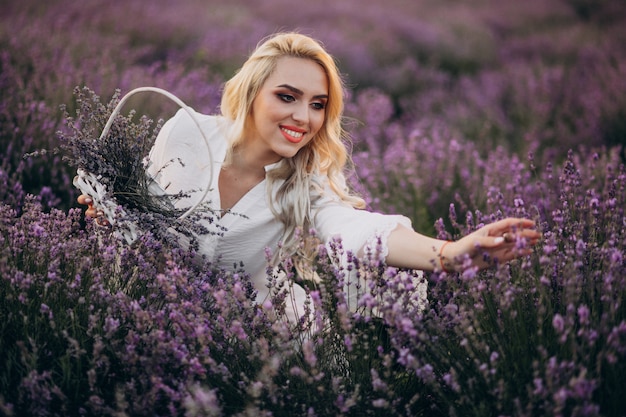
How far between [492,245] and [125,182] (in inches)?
49.7

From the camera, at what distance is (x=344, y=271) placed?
2.05m

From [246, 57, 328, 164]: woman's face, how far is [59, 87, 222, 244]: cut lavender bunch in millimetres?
419

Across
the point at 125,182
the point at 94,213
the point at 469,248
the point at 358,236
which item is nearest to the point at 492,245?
the point at 469,248

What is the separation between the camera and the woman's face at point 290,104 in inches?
89.2

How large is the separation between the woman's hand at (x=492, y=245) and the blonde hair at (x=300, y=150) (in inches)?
27.7

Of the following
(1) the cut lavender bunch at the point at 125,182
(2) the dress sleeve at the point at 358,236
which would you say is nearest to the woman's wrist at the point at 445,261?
(2) the dress sleeve at the point at 358,236

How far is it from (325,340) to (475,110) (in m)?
4.59

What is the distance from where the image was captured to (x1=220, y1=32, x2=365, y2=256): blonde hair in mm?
2316

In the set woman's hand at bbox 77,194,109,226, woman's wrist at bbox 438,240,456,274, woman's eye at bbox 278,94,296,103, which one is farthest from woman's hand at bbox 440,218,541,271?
woman's hand at bbox 77,194,109,226

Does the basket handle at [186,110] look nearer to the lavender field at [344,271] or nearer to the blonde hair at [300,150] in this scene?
the lavender field at [344,271]

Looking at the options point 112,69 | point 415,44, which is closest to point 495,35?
point 415,44

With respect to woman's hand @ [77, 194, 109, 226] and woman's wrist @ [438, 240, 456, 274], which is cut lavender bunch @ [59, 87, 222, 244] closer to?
woman's hand @ [77, 194, 109, 226]

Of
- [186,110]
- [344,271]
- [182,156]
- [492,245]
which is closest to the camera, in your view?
[492,245]

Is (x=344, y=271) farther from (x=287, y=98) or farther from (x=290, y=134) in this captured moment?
(x=287, y=98)
